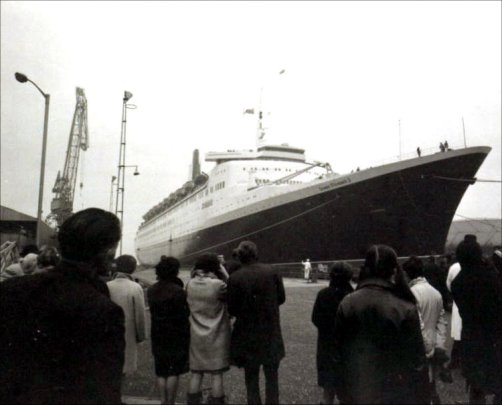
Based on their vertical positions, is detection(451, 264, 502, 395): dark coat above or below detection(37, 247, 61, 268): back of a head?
below

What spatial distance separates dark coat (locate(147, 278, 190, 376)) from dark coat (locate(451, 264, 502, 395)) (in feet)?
8.73

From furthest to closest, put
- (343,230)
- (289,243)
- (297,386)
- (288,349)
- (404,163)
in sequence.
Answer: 1. (289,243)
2. (343,230)
3. (404,163)
4. (288,349)
5. (297,386)

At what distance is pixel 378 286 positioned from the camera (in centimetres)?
281

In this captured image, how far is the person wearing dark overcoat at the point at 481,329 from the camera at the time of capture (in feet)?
12.6

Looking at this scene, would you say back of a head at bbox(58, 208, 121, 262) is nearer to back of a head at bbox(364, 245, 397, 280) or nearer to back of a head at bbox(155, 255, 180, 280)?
back of a head at bbox(364, 245, 397, 280)

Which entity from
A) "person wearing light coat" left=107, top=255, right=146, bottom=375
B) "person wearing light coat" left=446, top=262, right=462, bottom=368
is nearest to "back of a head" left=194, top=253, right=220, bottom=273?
"person wearing light coat" left=107, top=255, right=146, bottom=375

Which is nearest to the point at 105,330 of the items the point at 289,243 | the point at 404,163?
the point at 404,163

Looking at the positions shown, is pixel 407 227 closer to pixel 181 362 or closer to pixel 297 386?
pixel 297 386

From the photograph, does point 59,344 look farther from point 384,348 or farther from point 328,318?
point 328,318

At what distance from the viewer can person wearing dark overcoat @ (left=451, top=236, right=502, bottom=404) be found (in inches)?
151

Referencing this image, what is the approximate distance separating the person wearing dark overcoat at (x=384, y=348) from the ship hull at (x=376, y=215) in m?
15.8

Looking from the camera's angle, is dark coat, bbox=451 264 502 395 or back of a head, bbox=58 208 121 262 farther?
dark coat, bbox=451 264 502 395

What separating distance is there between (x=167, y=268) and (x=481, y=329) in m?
3.05

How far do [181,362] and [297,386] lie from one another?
171cm
